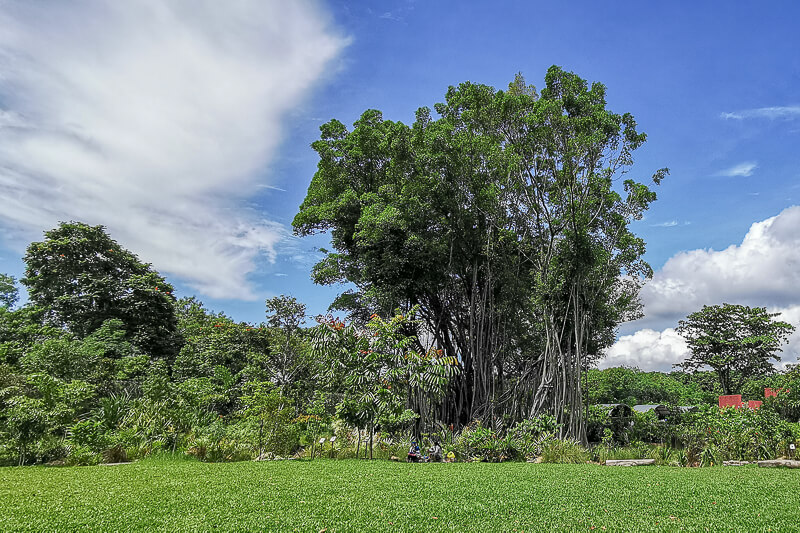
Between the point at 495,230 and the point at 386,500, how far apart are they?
23.2 ft

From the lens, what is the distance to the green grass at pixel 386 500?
276cm

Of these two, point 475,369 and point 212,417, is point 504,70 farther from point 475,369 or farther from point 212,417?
point 212,417

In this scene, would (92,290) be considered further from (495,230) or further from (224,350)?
(495,230)

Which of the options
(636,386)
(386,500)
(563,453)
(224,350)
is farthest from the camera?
(636,386)

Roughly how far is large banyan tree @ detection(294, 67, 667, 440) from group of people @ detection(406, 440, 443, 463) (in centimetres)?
137

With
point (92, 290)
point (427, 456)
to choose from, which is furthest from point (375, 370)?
point (92, 290)

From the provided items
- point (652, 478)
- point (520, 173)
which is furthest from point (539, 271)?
point (652, 478)

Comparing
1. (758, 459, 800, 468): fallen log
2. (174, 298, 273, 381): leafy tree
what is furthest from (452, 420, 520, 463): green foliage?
(174, 298, 273, 381): leafy tree

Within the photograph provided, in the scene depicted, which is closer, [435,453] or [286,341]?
[435,453]

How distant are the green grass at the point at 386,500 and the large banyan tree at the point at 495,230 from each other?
3709 mm

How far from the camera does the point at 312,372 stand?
9.34 meters

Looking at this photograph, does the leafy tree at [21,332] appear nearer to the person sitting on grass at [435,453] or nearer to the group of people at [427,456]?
the group of people at [427,456]

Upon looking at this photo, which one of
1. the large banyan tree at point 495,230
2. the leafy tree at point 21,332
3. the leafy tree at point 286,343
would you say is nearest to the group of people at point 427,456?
the large banyan tree at point 495,230

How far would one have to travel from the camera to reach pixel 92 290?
12.3 metres
